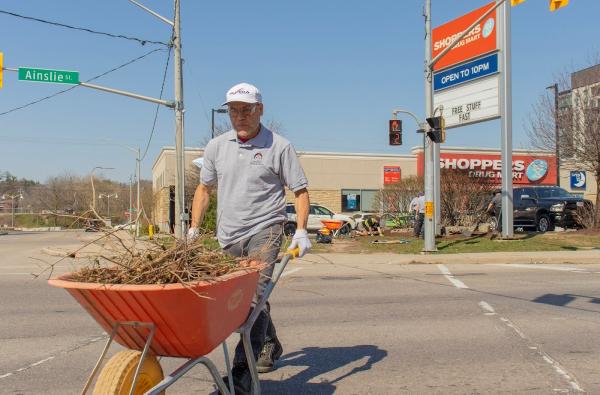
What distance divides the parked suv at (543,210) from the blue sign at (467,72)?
197 inches

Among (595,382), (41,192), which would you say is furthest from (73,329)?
(41,192)

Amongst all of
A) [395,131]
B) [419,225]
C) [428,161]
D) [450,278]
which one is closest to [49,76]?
[395,131]

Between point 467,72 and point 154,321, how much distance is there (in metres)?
Answer: 19.1

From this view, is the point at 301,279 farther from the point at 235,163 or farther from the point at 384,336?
the point at 235,163

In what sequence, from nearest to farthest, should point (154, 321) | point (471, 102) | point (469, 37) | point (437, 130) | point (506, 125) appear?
point (154, 321) < point (437, 130) < point (506, 125) < point (471, 102) < point (469, 37)

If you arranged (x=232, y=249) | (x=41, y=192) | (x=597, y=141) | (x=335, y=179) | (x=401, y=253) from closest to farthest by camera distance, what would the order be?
(x=232, y=249) → (x=401, y=253) → (x=597, y=141) → (x=335, y=179) → (x=41, y=192)

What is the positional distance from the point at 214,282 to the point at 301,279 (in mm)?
8909

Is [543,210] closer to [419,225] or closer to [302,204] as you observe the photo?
[419,225]

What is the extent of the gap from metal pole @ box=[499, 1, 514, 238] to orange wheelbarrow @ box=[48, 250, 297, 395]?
16277 mm

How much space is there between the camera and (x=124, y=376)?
8.79ft

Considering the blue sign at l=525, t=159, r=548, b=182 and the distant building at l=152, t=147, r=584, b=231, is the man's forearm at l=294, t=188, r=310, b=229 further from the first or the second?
the blue sign at l=525, t=159, r=548, b=182

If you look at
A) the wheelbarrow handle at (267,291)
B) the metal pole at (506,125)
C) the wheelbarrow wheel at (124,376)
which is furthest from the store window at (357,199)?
the wheelbarrow wheel at (124,376)

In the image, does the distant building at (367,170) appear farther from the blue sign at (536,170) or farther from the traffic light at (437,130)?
the traffic light at (437,130)

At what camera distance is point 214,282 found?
8.64 ft
